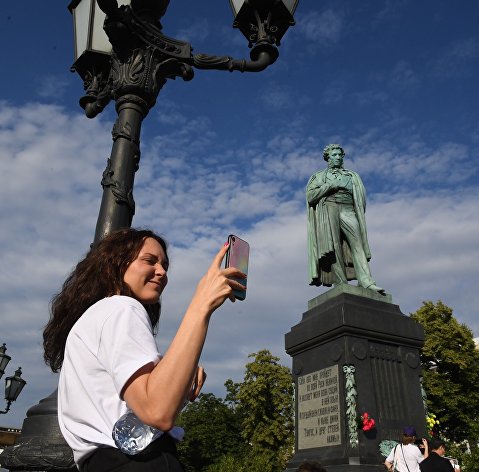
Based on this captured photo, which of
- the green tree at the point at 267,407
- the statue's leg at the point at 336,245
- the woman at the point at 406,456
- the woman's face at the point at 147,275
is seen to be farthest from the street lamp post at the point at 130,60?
the green tree at the point at 267,407

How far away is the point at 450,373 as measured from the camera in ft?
99.8

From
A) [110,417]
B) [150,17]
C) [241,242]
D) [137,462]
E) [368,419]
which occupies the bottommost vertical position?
[137,462]

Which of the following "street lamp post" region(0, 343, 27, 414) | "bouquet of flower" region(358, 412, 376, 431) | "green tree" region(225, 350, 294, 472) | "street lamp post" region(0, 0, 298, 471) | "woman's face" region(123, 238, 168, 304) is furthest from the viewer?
"green tree" region(225, 350, 294, 472)

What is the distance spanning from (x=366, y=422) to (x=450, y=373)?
84.8 ft

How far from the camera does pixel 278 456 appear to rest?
35.8 metres

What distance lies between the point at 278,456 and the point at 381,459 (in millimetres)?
30848

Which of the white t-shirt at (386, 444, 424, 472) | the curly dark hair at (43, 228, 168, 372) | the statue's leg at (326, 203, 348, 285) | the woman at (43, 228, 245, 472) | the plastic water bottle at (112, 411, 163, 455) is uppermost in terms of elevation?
the statue's leg at (326, 203, 348, 285)

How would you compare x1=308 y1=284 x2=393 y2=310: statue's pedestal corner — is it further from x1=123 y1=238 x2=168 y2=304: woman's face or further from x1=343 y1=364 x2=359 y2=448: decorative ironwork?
x1=123 y1=238 x2=168 y2=304: woman's face

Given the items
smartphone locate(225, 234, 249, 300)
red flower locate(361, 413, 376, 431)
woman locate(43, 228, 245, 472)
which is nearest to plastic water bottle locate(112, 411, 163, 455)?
woman locate(43, 228, 245, 472)

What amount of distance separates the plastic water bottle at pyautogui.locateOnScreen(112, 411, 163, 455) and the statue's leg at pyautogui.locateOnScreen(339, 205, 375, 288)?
897 cm

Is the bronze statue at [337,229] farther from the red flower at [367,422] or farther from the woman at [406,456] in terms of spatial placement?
the woman at [406,456]

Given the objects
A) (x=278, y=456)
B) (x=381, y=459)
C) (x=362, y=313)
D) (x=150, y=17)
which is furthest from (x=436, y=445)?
(x=278, y=456)

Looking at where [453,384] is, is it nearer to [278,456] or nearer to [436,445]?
[278,456]

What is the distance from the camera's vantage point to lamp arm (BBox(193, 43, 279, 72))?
14.6ft
